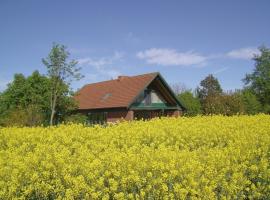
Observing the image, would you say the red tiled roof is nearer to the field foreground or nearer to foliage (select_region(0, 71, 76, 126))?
foliage (select_region(0, 71, 76, 126))

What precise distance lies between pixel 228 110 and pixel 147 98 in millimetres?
7321

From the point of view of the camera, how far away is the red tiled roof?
3216 centimetres

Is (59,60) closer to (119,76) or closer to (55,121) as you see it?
(55,121)

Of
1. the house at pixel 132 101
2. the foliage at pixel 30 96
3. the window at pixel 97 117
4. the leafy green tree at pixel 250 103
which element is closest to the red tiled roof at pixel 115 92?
the house at pixel 132 101

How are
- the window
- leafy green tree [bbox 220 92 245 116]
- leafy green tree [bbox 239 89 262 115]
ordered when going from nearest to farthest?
the window
leafy green tree [bbox 220 92 245 116]
leafy green tree [bbox 239 89 262 115]

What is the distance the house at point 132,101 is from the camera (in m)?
32.1

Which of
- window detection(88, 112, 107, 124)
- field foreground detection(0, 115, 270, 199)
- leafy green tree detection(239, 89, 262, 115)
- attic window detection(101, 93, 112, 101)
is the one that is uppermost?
attic window detection(101, 93, 112, 101)

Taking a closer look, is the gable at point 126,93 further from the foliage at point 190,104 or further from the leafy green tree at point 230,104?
the leafy green tree at point 230,104

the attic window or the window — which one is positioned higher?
the attic window

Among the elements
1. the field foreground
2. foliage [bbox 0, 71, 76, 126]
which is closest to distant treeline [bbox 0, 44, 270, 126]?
foliage [bbox 0, 71, 76, 126]

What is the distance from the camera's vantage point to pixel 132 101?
102 ft

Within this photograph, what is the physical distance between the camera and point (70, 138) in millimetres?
10297

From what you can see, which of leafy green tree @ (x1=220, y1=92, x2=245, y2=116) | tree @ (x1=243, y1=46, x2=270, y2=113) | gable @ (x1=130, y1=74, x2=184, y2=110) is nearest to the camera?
gable @ (x1=130, y1=74, x2=184, y2=110)

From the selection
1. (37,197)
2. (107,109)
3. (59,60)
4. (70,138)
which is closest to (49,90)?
(59,60)
